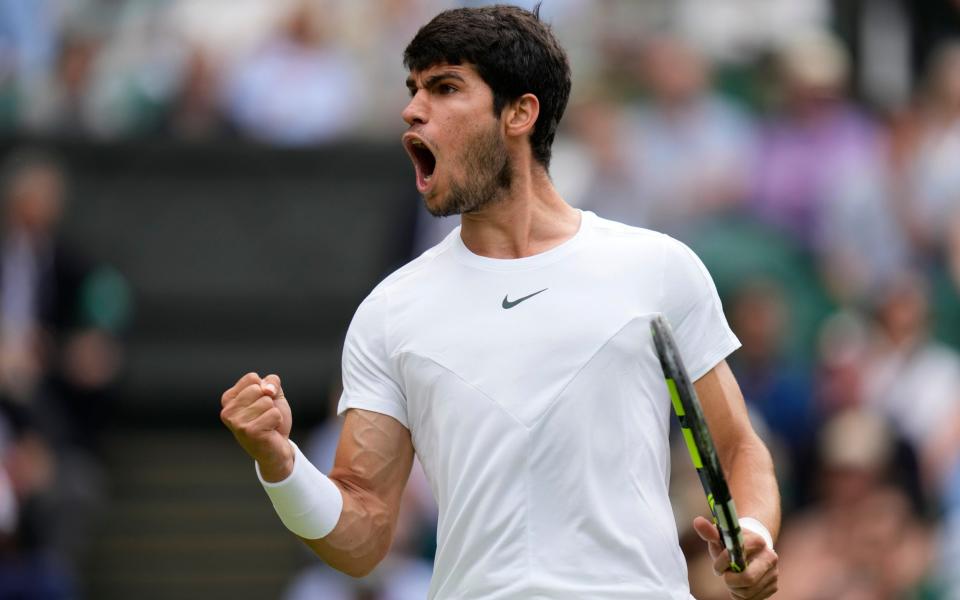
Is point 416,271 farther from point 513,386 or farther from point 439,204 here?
point 513,386

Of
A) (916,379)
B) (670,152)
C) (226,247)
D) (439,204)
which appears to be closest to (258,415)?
(439,204)

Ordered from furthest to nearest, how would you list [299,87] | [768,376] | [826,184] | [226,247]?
[226,247]
[299,87]
[826,184]
[768,376]

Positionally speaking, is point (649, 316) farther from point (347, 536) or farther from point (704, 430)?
point (347, 536)

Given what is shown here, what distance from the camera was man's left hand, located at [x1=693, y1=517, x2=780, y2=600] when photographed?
3.89 metres

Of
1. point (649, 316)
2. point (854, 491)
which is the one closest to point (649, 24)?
point (854, 491)

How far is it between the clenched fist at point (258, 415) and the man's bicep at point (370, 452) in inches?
9.8

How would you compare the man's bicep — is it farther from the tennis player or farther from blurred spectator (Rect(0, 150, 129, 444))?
blurred spectator (Rect(0, 150, 129, 444))

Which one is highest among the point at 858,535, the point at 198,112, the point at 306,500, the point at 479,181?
the point at 479,181

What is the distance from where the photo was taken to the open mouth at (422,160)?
4.31 m

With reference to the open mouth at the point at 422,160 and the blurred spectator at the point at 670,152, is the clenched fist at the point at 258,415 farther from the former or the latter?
the blurred spectator at the point at 670,152

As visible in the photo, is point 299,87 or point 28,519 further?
point 299,87

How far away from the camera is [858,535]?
8.49 metres

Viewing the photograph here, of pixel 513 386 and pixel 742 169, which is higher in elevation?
pixel 513 386

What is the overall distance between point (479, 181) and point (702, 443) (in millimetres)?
875
